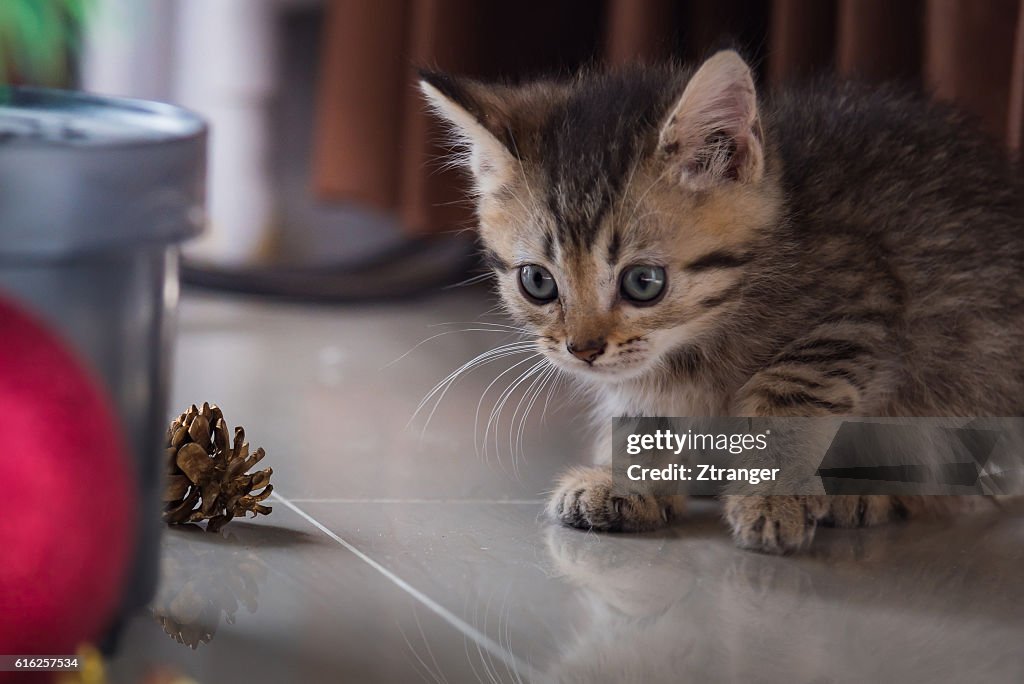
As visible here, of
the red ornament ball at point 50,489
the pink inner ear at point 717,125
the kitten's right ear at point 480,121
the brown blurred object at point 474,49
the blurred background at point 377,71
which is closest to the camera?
the red ornament ball at point 50,489

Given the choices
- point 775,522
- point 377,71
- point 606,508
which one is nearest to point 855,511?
point 775,522

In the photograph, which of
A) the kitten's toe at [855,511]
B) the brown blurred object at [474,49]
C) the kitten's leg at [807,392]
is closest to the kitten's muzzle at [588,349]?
the kitten's leg at [807,392]

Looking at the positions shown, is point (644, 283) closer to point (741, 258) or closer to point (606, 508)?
point (741, 258)

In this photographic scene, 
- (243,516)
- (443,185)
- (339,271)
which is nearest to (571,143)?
(243,516)

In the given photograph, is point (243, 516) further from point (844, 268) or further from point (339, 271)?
point (339, 271)

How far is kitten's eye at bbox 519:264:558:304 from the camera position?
1.28 m

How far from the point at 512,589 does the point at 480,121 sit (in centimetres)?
48

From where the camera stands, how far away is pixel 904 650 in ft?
3.34

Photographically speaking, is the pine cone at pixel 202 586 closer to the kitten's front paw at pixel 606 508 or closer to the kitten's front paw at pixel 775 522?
the kitten's front paw at pixel 606 508

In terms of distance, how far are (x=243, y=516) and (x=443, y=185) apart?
1.35 m

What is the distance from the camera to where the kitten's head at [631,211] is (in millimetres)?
1221

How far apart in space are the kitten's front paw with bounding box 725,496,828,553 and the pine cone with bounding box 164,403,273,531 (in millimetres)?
485

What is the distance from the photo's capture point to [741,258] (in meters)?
1.26

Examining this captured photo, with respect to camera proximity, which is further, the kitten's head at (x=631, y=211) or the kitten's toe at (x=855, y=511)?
the kitten's toe at (x=855, y=511)
